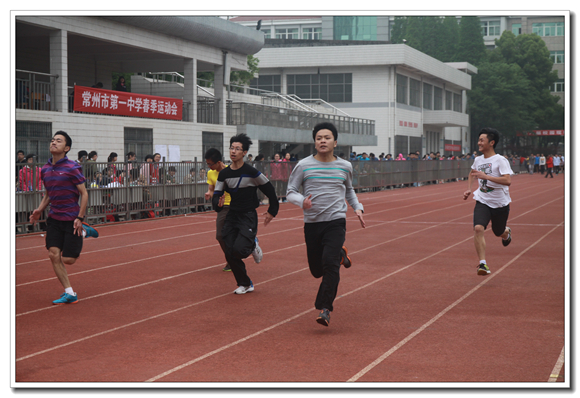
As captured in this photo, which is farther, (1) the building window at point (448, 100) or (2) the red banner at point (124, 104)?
(1) the building window at point (448, 100)

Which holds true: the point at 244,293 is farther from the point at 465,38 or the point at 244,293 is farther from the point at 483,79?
the point at 465,38

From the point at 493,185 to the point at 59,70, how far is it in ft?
55.3

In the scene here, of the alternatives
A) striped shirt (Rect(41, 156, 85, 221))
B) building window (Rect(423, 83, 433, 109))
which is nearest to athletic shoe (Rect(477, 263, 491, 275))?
striped shirt (Rect(41, 156, 85, 221))

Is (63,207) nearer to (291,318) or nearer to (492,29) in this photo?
(291,318)

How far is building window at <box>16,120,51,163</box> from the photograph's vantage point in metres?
20.8

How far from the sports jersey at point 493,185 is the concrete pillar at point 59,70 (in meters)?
16.2

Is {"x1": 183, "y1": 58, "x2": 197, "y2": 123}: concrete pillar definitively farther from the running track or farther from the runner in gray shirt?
the runner in gray shirt

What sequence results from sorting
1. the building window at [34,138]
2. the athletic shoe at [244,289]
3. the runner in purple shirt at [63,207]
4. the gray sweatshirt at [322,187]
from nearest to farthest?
the gray sweatshirt at [322,187], the runner in purple shirt at [63,207], the athletic shoe at [244,289], the building window at [34,138]

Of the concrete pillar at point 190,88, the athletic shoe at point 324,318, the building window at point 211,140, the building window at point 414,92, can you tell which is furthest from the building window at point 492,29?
the athletic shoe at point 324,318

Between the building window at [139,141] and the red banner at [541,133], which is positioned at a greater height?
the red banner at [541,133]

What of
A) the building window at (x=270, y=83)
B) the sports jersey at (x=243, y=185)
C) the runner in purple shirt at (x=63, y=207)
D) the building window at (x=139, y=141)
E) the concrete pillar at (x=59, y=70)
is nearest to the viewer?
the runner in purple shirt at (x=63, y=207)

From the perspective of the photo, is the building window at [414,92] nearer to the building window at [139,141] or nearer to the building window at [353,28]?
the building window at [139,141]

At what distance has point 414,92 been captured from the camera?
58.3 metres

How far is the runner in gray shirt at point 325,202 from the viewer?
662 cm
